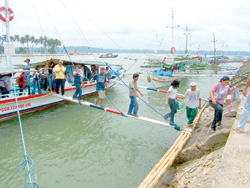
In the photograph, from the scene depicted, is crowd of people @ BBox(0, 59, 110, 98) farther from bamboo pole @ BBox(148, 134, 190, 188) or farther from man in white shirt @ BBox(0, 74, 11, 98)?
bamboo pole @ BBox(148, 134, 190, 188)

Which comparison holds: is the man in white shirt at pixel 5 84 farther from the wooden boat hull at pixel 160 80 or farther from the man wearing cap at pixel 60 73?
the wooden boat hull at pixel 160 80

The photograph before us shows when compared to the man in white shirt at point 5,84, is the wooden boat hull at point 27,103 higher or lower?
lower

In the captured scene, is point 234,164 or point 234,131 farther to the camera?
point 234,131

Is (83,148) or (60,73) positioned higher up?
(60,73)

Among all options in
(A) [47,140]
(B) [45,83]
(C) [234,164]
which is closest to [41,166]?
(A) [47,140]

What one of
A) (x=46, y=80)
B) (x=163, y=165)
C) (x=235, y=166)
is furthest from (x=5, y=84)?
(x=235, y=166)

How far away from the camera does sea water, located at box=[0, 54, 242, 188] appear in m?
5.71

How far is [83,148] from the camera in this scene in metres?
7.45

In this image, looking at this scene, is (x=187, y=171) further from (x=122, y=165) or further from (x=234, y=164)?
(x=122, y=165)

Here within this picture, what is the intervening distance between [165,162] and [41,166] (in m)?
4.07

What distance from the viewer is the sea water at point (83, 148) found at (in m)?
5.71

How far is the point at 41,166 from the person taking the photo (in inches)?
247

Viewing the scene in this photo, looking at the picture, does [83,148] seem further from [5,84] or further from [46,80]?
[46,80]

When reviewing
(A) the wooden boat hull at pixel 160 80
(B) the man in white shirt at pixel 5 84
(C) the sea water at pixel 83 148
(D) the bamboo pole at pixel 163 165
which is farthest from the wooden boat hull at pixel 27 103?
(A) the wooden boat hull at pixel 160 80
